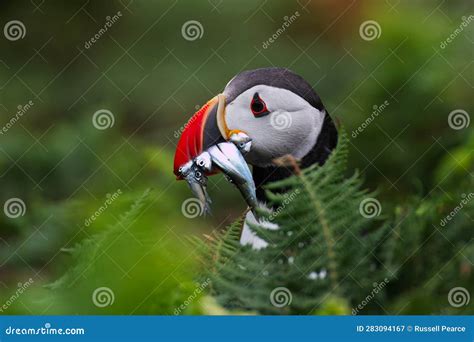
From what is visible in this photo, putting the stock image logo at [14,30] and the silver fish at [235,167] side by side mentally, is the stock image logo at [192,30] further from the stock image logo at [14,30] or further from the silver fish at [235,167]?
the silver fish at [235,167]

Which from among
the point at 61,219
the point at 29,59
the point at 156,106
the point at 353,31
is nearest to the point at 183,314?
the point at 61,219

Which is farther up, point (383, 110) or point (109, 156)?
point (383, 110)

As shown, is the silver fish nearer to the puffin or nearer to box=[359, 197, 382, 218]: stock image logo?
the puffin

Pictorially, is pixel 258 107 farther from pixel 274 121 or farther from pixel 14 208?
pixel 14 208

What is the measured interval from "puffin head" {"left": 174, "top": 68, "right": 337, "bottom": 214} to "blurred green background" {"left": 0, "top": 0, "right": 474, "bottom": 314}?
15 cm

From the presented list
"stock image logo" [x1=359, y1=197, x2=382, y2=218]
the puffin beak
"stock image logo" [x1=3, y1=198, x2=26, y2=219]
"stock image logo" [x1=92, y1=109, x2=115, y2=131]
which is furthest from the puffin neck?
"stock image logo" [x1=92, y1=109, x2=115, y2=131]

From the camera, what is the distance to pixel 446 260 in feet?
4.54

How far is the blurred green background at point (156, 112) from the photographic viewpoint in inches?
48.3

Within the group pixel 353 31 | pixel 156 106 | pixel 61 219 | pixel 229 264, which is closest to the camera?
pixel 229 264

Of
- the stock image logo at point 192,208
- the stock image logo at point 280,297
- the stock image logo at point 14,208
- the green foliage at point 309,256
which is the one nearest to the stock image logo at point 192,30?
the stock image logo at point 14,208

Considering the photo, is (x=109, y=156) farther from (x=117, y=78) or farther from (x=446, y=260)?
(x=446, y=260)

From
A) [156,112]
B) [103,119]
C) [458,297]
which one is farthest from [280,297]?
[156,112]

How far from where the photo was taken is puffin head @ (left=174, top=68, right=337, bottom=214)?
270 cm

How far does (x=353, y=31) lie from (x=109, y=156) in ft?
4.44
